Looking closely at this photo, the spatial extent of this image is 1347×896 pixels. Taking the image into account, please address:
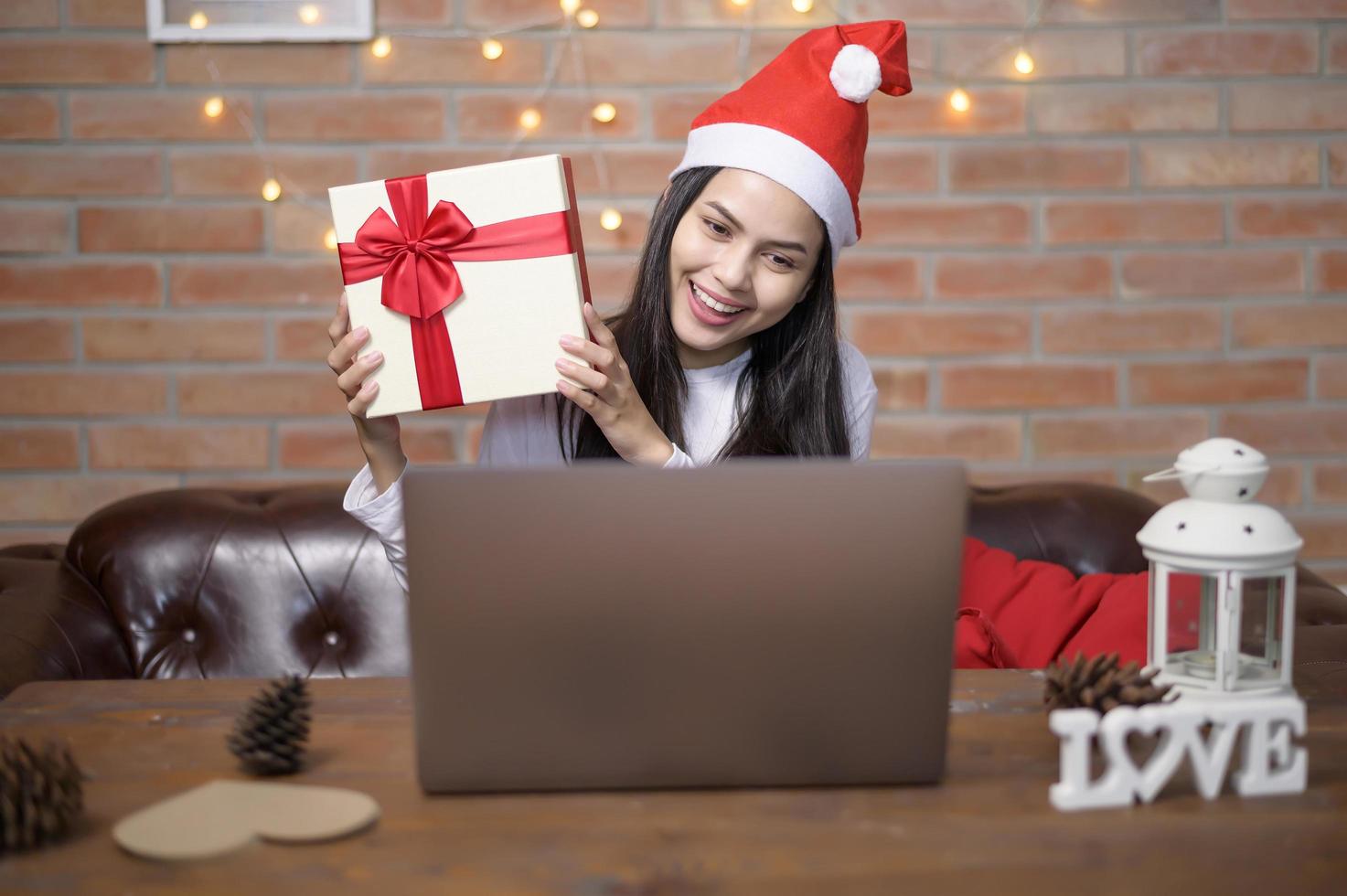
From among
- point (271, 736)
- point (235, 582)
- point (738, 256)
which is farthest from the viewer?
point (235, 582)

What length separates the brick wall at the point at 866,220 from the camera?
218 centimetres

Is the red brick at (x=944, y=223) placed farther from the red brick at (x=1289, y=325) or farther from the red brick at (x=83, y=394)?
the red brick at (x=83, y=394)

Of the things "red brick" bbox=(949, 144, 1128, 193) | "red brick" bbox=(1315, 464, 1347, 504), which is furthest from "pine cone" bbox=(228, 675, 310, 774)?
"red brick" bbox=(1315, 464, 1347, 504)

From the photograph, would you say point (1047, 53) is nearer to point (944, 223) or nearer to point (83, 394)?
point (944, 223)

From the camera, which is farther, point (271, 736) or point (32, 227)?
point (32, 227)

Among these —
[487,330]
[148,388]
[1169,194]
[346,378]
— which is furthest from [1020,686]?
[148,388]

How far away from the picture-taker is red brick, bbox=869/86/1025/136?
7.23ft

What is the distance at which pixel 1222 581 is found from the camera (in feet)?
2.83

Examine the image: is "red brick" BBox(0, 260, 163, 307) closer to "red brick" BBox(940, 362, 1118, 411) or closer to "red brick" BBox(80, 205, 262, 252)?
"red brick" BBox(80, 205, 262, 252)

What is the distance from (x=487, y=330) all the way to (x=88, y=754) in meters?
0.53

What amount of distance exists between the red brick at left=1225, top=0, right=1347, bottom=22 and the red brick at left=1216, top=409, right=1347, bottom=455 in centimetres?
72

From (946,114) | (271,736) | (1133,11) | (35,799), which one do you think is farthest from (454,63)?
(35,799)

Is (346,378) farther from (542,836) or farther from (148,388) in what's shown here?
(148,388)

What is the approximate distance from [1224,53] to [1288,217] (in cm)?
32
